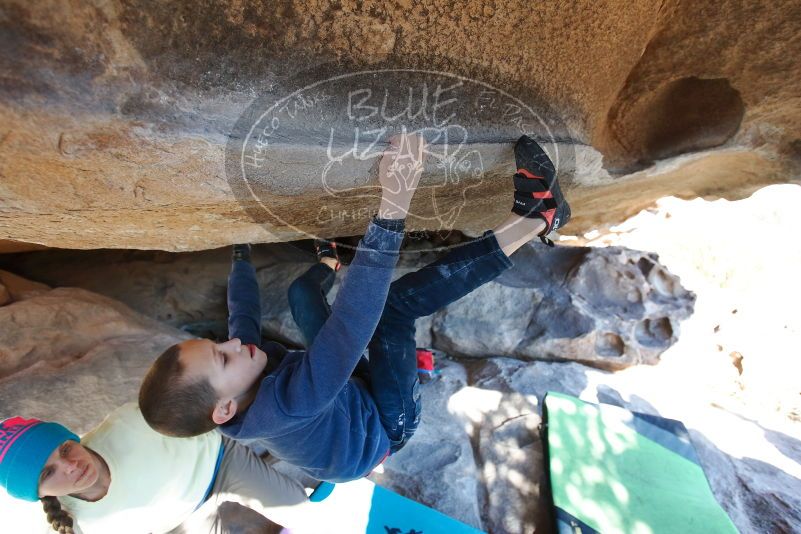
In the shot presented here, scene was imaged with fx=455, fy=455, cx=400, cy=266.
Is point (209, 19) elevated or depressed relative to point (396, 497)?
elevated

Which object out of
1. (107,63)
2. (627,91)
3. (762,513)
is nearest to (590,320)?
(762,513)

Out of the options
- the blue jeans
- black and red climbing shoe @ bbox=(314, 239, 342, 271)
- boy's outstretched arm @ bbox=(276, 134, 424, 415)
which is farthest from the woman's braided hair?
black and red climbing shoe @ bbox=(314, 239, 342, 271)

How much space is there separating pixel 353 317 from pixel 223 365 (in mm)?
318

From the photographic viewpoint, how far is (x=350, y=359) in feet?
3.08

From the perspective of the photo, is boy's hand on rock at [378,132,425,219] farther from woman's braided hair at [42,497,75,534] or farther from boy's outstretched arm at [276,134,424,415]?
woman's braided hair at [42,497,75,534]

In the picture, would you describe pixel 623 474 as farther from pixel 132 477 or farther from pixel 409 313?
pixel 132 477

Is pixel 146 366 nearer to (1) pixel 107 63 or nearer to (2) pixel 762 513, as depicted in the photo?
(1) pixel 107 63

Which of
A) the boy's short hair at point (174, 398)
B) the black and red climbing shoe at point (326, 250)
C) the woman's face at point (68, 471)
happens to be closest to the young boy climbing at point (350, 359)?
the boy's short hair at point (174, 398)

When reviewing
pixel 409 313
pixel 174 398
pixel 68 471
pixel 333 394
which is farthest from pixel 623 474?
pixel 68 471

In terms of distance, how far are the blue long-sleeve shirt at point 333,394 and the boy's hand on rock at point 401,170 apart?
0.09 metres

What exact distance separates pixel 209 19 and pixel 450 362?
206 cm

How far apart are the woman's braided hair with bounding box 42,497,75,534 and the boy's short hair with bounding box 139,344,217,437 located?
1.04 feet

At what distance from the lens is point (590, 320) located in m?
2.45

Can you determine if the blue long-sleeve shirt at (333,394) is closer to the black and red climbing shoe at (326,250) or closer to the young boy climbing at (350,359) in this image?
the young boy climbing at (350,359)
